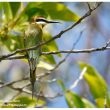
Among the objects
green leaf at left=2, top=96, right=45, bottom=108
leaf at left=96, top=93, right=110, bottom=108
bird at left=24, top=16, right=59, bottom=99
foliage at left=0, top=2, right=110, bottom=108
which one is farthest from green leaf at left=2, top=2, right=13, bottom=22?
leaf at left=96, top=93, right=110, bottom=108

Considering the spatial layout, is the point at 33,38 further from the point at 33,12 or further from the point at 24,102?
the point at 24,102

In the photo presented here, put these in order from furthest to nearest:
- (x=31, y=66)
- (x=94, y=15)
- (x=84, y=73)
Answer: (x=94, y=15), (x=84, y=73), (x=31, y=66)

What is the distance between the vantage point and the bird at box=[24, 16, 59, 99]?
214cm

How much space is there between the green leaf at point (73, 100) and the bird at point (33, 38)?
399 millimetres

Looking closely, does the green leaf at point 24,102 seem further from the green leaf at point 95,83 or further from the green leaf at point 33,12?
the green leaf at point 33,12

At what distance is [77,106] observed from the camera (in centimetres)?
262

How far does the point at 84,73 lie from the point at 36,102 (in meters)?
0.32

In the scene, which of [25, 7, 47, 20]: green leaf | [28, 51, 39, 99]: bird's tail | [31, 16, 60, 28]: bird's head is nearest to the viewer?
[28, 51, 39, 99]: bird's tail

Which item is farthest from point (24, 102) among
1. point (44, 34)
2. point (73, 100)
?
point (44, 34)

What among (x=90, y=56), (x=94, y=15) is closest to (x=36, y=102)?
(x=90, y=56)

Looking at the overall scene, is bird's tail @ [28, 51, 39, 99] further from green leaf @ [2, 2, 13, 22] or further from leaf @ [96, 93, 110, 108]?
leaf @ [96, 93, 110, 108]

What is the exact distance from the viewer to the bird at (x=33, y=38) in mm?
2138

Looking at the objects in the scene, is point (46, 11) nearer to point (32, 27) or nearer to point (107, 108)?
point (32, 27)

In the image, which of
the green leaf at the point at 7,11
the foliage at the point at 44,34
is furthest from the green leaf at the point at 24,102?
the green leaf at the point at 7,11
